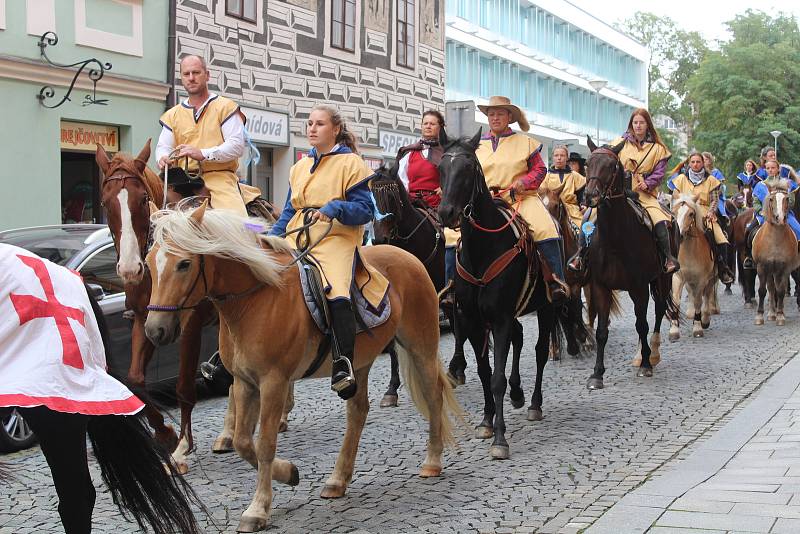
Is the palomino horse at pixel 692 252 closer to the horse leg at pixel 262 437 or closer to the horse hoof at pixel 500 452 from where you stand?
the horse hoof at pixel 500 452

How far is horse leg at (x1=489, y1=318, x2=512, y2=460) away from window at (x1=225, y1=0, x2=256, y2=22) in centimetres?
1409

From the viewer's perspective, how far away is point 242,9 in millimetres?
22312

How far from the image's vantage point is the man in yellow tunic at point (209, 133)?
8.70 metres

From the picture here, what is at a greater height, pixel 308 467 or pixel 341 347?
pixel 341 347

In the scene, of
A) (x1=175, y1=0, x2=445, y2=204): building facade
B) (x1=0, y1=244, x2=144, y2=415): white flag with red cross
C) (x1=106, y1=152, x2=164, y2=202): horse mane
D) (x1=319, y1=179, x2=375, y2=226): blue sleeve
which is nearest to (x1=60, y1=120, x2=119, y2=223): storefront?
(x1=175, y1=0, x2=445, y2=204): building facade

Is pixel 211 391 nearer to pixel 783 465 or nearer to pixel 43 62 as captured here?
pixel 783 465

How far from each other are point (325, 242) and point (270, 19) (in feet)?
56.6

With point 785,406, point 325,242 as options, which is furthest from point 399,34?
point 325,242

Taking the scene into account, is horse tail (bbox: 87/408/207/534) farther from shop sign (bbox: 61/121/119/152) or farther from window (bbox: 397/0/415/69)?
window (bbox: 397/0/415/69)

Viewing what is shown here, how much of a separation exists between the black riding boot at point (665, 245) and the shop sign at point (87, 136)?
920cm

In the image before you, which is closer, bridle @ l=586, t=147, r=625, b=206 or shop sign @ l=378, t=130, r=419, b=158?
bridle @ l=586, t=147, r=625, b=206

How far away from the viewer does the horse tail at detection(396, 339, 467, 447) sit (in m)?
7.62

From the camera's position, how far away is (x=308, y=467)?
7.87 meters

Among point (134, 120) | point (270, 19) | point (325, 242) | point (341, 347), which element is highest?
point (270, 19)
